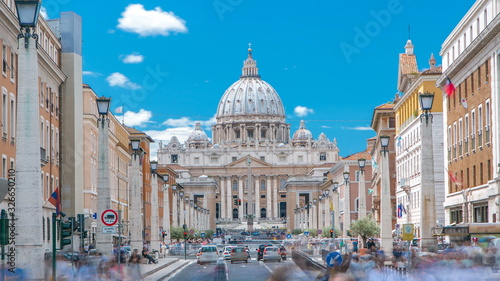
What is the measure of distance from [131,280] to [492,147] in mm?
26387

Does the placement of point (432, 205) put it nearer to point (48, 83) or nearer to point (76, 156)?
point (48, 83)

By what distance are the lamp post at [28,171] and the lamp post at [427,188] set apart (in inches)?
567

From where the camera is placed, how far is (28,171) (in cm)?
2009

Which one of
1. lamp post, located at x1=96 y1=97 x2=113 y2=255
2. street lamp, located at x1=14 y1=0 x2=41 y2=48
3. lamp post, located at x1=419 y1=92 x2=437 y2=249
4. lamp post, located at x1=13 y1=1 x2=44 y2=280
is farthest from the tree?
street lamp, located at x1=14 y1=0 x2=41 y2=48

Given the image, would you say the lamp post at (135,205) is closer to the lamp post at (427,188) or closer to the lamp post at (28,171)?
the lamp post at (427,188)

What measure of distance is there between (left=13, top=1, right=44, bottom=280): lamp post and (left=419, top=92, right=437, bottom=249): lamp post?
14.4 metres

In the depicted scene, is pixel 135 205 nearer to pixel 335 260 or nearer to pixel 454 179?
pixel 454 179

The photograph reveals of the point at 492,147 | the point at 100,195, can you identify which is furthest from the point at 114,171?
the point at 100,195

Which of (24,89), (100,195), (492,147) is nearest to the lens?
(24,89)

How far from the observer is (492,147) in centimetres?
4534

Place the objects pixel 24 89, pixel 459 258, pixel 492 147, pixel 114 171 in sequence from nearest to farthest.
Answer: pixel 24 89, pixel 459 258, pixel 492 147, pixel 114 171

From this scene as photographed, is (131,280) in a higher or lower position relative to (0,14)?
lower

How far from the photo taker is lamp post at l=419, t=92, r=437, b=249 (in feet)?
102

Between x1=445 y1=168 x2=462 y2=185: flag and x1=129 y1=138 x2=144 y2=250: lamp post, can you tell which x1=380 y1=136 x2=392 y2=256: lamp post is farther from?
x1=129 y1=138 x2=144 y2=250: lamp post
